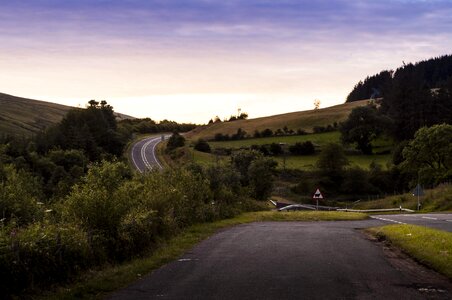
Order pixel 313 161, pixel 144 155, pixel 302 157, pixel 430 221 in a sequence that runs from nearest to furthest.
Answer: pixel 430 221, pixel 313 161, pixel 302 157, pixel 144 155

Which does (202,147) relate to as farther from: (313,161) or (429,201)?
(429,201)

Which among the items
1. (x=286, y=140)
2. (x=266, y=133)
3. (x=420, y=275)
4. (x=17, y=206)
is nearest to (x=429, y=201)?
(x=420, y=275)

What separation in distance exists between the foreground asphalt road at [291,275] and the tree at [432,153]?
62812 millimetres

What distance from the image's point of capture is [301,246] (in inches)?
774

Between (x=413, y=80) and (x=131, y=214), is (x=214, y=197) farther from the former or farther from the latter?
(x=413, y=80)

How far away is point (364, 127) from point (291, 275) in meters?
98.3

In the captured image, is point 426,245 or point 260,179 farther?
point 260,179

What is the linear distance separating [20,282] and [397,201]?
62.1 metres


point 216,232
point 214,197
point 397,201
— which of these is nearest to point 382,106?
point 397,201

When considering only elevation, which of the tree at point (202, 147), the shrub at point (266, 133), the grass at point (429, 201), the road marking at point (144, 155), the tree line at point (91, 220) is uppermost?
the shrub at point (266, 133)

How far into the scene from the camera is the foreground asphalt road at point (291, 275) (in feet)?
36.8

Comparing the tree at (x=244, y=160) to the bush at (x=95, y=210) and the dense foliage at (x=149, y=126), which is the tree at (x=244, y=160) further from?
the dense foliage at (x=149, y=126)

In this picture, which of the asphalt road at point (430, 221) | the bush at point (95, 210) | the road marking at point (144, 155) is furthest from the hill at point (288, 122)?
the bush at point (95, 210)

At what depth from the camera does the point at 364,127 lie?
10844 centimetres
